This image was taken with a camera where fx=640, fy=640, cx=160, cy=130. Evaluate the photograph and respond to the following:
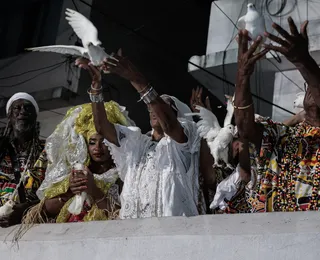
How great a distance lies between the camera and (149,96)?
4.08 m

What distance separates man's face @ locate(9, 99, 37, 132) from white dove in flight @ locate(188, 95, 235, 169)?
57.2 inches

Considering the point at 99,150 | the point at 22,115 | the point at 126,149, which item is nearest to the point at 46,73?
the point at 22,115

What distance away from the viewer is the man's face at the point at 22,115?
5098 mm

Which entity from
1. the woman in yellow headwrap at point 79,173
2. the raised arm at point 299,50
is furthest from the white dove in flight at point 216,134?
the raised arm at point 299,50

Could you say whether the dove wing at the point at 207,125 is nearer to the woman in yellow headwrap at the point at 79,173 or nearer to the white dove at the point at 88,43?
the woman in yellow headwrap at the point at 79,173

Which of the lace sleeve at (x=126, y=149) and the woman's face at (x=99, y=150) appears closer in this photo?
the lace sleeve at (x=126, y=149)

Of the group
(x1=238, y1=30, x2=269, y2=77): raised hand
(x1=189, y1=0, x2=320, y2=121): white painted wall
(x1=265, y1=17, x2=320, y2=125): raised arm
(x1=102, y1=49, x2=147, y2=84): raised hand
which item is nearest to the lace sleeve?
(x1=102, y1=49, x2=147, y2=84): raised hand

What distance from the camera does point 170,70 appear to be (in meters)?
11.5

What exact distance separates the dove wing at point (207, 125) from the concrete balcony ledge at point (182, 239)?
3.46 ft

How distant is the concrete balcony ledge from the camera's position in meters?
2.91

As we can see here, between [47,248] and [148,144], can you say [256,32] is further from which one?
[47,248]

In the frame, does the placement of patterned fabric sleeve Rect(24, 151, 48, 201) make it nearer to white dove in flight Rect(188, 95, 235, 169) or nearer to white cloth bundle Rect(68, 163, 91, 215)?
white cloth bundle Rect(68, 163, 91, 215)

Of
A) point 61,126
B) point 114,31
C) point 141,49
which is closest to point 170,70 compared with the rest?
point 141,49

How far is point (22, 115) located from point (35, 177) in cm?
58
